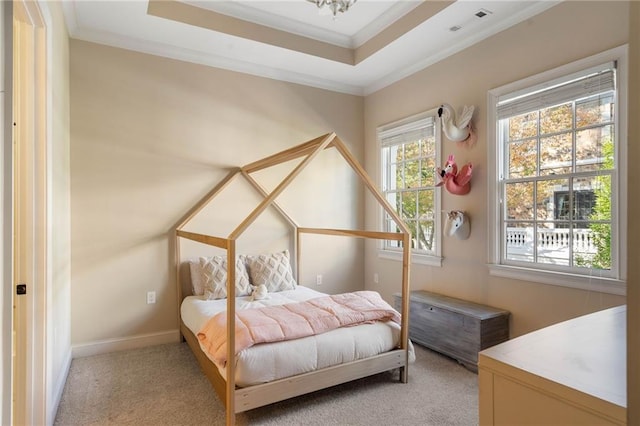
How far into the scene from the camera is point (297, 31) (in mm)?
3695

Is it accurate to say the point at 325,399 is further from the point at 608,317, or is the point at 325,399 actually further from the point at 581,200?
the point at 581,200

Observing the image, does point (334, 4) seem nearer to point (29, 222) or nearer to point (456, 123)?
point (456, 123)

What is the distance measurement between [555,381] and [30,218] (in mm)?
2373

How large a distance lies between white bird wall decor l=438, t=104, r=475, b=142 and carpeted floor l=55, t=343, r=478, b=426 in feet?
6.61

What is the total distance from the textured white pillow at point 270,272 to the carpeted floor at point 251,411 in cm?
99

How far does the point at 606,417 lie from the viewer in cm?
64

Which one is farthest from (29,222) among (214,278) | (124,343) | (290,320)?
(124,343)

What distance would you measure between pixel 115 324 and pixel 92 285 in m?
0.42

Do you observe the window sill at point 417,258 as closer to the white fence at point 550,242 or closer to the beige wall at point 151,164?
the white fence at point 550,242

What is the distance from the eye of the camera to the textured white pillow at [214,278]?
3402mm

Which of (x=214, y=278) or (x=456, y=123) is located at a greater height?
(x=456, y=123)

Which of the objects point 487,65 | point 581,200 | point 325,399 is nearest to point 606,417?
point 325,399

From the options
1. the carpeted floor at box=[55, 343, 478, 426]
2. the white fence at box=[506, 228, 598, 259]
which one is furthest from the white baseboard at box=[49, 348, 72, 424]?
the white fence at box=[506, 228, 598, 259]

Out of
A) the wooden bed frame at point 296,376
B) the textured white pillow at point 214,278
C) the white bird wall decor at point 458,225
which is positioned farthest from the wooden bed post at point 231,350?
the white bird wall decor at point 458,225
